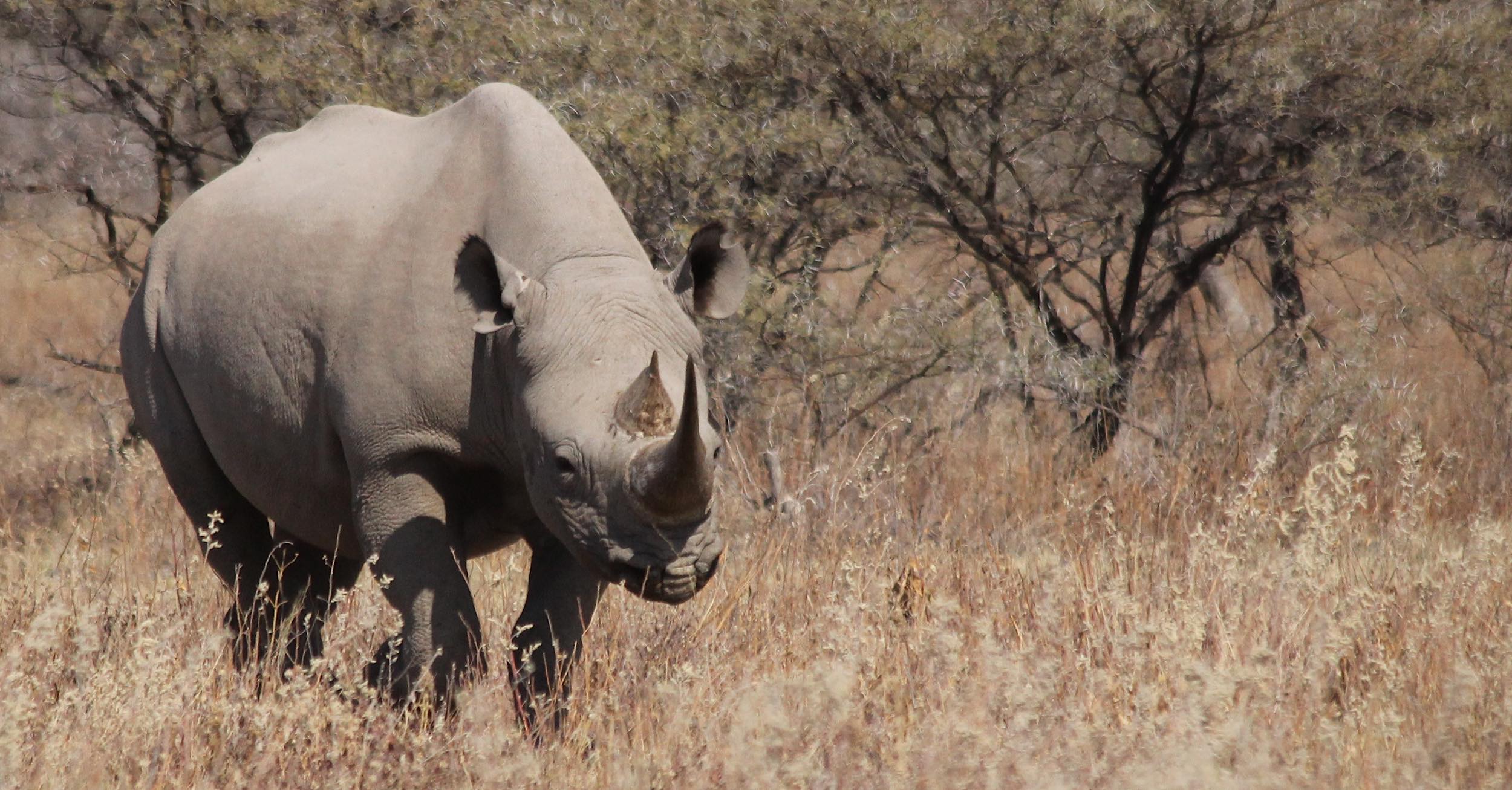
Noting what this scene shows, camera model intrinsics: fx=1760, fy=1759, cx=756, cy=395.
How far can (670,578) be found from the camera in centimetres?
394

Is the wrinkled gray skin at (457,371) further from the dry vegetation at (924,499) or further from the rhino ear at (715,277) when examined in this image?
the dry vegetation at (924,499)

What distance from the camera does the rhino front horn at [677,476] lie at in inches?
150

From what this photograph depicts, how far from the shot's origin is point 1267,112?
8.46m

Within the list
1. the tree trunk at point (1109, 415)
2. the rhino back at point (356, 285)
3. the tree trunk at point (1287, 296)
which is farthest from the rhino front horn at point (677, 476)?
the tree trunk at point (1287, 296)

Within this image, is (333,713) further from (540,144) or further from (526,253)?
(540,144)

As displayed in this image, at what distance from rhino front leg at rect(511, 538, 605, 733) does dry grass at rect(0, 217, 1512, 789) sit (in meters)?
0.11

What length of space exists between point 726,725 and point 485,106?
6.25ft

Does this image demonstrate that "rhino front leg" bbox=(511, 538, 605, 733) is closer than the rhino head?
No

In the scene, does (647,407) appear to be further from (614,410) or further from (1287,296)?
(1287,296)

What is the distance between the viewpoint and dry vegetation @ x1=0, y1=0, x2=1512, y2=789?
3.95 metres

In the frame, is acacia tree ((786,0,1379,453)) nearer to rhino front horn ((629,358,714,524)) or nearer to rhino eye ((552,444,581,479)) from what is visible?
rhino eye ((552,444,581,479))

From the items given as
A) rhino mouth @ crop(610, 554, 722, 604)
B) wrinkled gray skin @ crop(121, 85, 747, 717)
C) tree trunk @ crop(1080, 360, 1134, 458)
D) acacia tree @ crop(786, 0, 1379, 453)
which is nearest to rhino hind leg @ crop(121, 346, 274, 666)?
wrinkled gray skin @ crop(121, 85, 747, 717)

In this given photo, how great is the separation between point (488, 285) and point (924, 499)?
149 inches

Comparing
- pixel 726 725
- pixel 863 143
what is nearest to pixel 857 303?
pixel 863 143
